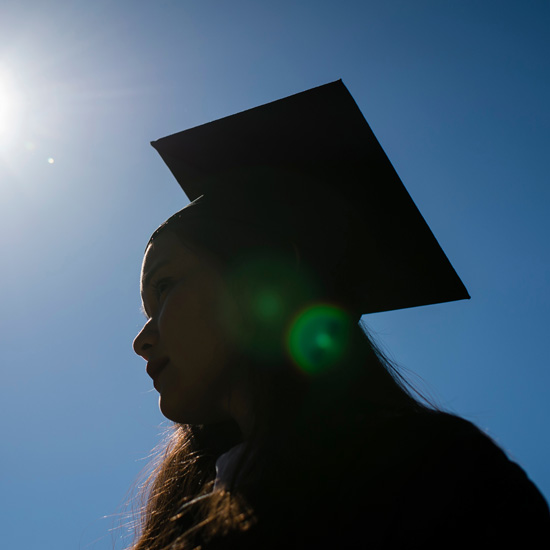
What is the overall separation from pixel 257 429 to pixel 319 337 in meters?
0.41

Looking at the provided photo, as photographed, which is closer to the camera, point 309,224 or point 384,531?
point 384,531

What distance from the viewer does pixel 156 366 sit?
1.50 metres

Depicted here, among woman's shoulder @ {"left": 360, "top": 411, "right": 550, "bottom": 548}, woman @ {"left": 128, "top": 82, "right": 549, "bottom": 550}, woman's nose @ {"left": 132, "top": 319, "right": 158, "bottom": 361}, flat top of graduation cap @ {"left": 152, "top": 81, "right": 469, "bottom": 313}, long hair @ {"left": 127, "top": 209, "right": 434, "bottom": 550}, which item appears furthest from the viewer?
flat top of graduation cap @ {"left": 152, "top": 81, "right": 469, "bottom": 313}

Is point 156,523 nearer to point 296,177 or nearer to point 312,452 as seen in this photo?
point 312,452

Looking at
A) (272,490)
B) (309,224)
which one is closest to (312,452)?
(272,490)

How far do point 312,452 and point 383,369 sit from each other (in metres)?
0.67

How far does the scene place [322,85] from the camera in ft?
7.10

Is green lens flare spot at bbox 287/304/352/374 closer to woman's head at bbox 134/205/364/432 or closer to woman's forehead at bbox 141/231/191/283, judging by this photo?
woman's head at bbox 134/205/364/432

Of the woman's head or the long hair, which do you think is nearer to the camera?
the long hair

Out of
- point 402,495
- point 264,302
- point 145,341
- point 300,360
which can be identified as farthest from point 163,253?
point 402,495

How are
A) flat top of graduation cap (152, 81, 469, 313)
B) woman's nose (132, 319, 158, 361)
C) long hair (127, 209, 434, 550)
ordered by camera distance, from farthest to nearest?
1. flat top of graduation cap (152, 81, 469, 313)
2. woman's nose (132, 319, 158, 361)
3. long hair (127, 209, 434, 550)

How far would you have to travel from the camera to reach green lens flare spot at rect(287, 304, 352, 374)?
1481mm

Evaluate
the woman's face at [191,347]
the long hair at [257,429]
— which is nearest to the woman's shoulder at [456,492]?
the long hair at [257,429]

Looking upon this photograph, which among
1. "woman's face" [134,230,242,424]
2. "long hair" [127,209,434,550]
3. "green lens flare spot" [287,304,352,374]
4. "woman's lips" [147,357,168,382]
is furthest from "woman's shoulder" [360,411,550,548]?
"woman's lips" [147,357,168,382]
